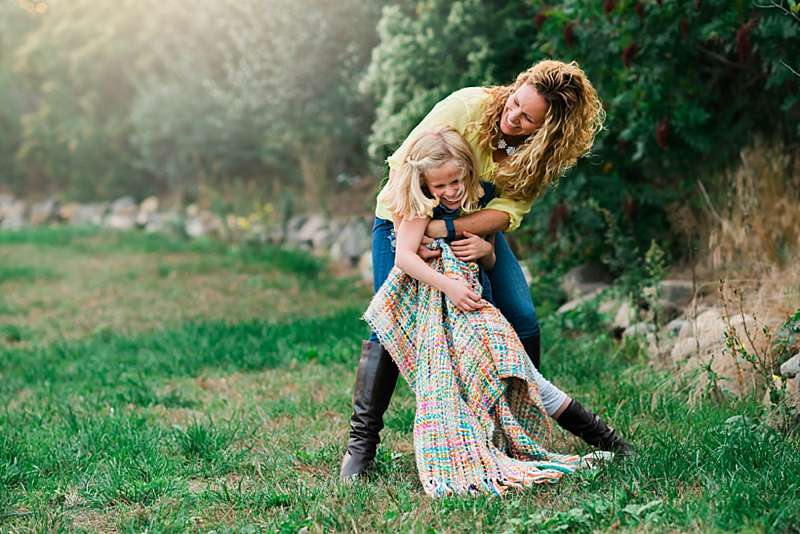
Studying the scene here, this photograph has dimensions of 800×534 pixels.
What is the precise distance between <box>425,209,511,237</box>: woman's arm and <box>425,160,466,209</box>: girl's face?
68 mm

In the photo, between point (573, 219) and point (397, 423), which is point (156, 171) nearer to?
point (573, 219)

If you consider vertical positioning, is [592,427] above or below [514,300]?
below

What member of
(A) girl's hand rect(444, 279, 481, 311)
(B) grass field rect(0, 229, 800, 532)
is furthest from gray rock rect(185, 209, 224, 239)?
(A) girl's hand rect(444, 279, 481, 311)

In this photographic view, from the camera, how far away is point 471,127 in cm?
323

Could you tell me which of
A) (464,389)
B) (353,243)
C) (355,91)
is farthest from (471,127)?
(355,91)

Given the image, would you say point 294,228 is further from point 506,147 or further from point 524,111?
point 524,111

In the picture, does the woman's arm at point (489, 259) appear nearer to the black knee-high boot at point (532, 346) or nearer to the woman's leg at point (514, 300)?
the woman's leg at point (514, 300)

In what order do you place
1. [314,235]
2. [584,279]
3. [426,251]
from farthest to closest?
[314,235], [584,279], [426,251]

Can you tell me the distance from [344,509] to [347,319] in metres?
3.38

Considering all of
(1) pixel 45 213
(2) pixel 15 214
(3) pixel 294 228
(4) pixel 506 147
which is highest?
(4) pixel 506 147

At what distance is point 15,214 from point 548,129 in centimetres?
1611

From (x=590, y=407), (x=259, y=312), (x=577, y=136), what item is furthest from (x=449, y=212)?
(x=259, y=312)

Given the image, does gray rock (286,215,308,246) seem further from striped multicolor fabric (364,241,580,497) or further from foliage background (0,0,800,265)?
striped multicolor fabric (364,241,580,497)

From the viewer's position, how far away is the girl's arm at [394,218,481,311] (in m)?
Result: 3.12
